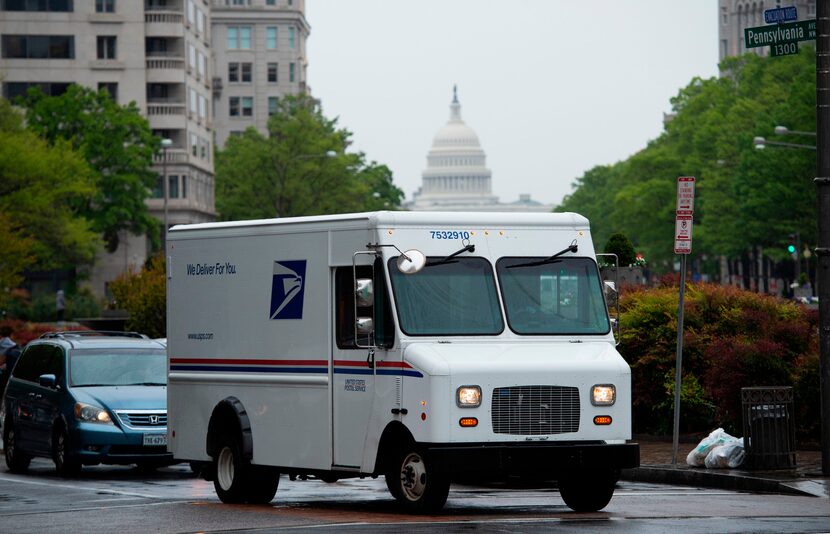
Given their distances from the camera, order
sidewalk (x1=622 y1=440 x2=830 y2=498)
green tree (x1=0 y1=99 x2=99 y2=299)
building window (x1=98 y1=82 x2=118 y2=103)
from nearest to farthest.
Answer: sidewalk (x1=622 y1=440 x2=830 y2=498)
green tree (x1=0 y1=99 x2=99 y2=299)
building window (x1=98 y1=82 x2=118 y2=103)

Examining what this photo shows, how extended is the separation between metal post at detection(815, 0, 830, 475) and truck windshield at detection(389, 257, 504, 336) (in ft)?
17.8

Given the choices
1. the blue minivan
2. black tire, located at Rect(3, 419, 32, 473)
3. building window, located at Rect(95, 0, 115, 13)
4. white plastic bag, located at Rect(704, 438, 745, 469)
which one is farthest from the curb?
building window, located at Rect(95, 0, 115, 13)

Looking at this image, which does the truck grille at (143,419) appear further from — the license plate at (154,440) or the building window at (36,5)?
the building window at (36,5)

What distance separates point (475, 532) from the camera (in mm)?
13391

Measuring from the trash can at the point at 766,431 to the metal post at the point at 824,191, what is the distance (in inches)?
26.0

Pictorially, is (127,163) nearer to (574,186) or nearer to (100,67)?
(100,67)

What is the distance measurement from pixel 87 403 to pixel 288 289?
6.25 meters

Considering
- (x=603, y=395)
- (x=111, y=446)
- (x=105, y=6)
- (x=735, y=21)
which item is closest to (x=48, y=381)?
(x=111, y=446)

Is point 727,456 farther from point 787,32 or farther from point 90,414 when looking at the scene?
point 90,414

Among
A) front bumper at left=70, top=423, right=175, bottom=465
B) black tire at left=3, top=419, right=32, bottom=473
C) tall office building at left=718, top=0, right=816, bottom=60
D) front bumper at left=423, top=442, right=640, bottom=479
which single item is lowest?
black tire at left=3, top=419, right=32, bottom=473

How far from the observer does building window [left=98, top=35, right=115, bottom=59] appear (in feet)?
326

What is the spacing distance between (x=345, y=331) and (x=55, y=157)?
2394 inches

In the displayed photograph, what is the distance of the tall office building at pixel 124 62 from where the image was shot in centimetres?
9731

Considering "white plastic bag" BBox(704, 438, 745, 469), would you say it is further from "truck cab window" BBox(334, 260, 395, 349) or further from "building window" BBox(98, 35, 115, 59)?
"building window" BBox(98, 35, 115, 59)
